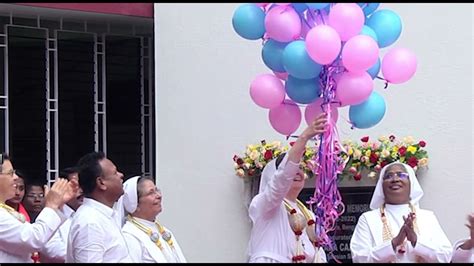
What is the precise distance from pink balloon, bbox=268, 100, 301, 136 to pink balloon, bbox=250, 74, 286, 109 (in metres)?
0.05

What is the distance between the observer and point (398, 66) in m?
6.08

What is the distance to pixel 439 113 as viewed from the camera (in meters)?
8.68

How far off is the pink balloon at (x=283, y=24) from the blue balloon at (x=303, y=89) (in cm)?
26

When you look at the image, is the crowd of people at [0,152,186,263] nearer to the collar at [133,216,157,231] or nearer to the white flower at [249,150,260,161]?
the collar at [133,216,157,231]

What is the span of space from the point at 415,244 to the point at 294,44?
60.7 inches

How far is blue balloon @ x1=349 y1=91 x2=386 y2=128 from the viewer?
19.9ft

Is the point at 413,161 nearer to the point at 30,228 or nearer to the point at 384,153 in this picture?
the point at 384,153

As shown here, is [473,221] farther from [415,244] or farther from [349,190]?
[349,190]

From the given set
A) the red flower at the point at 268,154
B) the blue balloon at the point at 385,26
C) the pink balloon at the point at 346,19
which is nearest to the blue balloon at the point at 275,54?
the pink balloon at the point at 346,19

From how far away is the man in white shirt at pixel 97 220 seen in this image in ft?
18.7

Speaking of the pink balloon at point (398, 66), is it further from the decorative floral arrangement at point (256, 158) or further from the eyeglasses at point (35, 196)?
the eyeglasses at point (35, 196)

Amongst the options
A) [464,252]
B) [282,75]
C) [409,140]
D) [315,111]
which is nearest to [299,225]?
[315,111]

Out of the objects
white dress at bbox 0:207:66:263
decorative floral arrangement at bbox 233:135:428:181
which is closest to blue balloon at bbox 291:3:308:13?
white dress at bbox 0:207:66:263

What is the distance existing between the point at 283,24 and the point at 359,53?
48 centimetres
